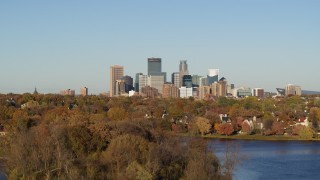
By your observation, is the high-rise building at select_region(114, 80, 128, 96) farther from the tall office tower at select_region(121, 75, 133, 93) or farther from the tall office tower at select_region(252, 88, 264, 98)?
the tall office tower at select_region(252, 88, 264, 98)

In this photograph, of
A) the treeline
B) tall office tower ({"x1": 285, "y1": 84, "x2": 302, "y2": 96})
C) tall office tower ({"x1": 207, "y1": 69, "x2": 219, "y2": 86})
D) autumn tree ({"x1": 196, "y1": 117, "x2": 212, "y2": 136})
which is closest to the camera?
the treeline

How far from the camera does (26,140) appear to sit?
46.7 ft

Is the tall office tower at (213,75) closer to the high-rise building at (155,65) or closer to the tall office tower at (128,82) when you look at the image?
the high-rise building at (155,65)

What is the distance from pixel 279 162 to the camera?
18.6 metres

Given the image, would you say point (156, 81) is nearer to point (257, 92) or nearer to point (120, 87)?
point (120, 87)

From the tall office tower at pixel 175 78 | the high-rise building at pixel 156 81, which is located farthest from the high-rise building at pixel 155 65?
the high-rise building at pixel 156 81

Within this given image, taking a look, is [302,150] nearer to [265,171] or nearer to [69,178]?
[265,171]

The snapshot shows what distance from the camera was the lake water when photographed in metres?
15.7

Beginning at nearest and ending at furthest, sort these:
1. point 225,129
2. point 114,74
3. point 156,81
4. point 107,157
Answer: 1. point 107,157
2. point 225,129
3. point 114,74
4. point 156,81

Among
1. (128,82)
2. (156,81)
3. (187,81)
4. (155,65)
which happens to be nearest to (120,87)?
(128,82)

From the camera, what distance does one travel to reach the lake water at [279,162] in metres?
15.7

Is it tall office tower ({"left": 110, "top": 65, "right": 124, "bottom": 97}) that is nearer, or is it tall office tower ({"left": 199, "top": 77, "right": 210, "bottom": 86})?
tall office tower ({"left": 110, "top": 65, "right": 124, "bottom": 97})

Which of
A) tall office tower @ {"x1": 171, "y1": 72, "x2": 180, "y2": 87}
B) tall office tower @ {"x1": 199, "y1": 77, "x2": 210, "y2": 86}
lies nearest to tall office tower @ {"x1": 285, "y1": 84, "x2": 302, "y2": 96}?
tall office tower @ {"x1": 199, "y1": 77, "x2": 210, "y2": 86}

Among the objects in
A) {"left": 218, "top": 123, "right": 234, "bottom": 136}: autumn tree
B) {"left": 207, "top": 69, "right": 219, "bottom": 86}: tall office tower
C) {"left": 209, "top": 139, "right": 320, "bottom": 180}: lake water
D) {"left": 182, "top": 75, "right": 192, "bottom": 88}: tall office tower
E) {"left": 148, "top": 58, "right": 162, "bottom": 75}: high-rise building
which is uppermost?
{"left": 148, "top": 58, "right": 162, "bottom": 75}: high-rise building
